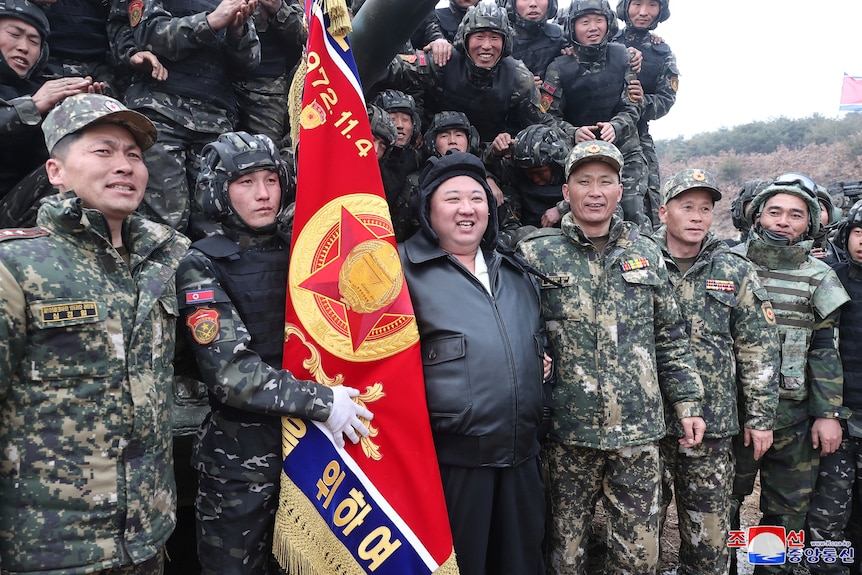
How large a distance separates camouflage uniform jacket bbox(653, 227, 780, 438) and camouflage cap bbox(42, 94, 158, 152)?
315 centimetres

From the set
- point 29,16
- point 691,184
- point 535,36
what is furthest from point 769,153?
point 29,16

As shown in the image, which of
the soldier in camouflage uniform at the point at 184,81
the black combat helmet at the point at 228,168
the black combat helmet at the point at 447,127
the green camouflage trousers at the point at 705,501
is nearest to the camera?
the black combat helmet at the point at 228,168

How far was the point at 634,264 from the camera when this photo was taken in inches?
129

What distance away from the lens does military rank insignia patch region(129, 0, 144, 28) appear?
13.3ft

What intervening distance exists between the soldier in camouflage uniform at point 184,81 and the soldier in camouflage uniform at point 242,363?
146 cm

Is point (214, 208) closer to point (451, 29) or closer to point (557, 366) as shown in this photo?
point (557, 366)

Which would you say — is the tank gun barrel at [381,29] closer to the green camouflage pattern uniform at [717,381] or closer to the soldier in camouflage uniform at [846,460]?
the green camouflage pattern uniform at [717,381]

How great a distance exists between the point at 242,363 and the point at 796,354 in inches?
146

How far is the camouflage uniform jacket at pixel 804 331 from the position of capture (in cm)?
402

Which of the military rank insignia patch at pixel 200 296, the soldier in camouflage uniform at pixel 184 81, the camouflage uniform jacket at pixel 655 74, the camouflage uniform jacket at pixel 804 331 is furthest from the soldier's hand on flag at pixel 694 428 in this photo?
the camouflage uniform jacket at pixel 655 74

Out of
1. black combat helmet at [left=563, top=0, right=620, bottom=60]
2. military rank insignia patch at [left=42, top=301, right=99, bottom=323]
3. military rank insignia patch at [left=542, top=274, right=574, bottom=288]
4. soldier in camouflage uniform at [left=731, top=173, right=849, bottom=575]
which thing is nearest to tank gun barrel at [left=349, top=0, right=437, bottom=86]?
military rank insignia patch at [left=542, top=274, right=574, bottom=288]

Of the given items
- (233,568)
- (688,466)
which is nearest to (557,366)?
(688,466)

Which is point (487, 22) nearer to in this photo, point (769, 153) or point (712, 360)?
point (712, 360)

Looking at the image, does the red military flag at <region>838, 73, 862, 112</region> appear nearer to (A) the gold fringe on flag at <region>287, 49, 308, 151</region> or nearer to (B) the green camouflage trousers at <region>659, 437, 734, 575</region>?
(B) the green camouflage trousers at <region>659, 437, 734, 575</region>
